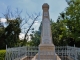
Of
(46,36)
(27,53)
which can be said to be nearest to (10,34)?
(27,53)

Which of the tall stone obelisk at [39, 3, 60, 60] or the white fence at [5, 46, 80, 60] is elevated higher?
the tall stone obelisk at [39, 3, 60, 60]

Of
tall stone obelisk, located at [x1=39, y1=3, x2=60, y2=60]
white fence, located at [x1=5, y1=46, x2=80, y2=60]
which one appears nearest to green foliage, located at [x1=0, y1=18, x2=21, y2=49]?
white fence, located at [x1=5, y1=46, x2=80, y2=60]

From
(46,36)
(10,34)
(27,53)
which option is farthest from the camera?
(10,34)

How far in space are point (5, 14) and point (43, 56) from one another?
13.1 metres

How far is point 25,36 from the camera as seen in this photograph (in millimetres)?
22922

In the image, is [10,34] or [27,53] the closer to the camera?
[27,53]

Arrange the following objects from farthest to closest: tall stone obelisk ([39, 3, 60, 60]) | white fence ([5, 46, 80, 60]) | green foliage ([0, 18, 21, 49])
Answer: green foliage ([0, 18, 21, 49]) < tall stone obelisk ([39, 3, 60, 60]) < white fence ([5, 46, 80, 60])

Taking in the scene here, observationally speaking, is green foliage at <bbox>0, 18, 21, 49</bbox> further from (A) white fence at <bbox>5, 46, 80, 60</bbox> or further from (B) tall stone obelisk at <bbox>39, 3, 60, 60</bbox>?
(B) tall stone obelisk at <bbox>39, 3, 60, 60</bbox>

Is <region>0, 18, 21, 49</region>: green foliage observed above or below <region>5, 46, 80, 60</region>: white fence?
above

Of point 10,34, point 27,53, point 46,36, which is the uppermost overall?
point 10,34

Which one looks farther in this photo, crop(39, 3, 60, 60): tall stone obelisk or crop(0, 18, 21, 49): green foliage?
crop(0, 18, 21, 49): green foliage

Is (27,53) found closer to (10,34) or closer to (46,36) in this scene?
(46,36)

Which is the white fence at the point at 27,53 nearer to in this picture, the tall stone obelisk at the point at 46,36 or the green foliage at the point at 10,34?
the tall stone obelisk at the point at 46,36

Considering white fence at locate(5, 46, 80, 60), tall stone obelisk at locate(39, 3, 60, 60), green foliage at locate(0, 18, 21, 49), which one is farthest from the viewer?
green foliage at locate(0, 18, 21, 49)
